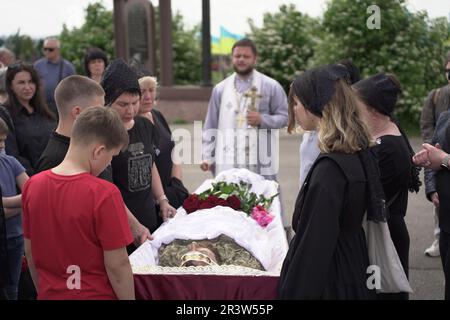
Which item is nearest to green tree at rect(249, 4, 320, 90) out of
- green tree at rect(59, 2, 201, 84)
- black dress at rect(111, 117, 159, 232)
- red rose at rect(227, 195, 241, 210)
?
green tree at rect(59, 2, 201, 84)

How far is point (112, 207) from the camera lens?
289cm

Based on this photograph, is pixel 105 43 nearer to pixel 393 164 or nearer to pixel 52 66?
pixel 52 66

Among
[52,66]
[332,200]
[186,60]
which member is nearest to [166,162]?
Result: [332,200]

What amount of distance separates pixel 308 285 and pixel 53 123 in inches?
126

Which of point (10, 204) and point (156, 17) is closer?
point (10, 204)

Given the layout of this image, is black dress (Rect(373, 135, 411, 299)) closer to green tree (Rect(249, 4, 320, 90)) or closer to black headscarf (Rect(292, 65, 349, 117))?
black headscarf (Rect(292, 65, 349, 117))

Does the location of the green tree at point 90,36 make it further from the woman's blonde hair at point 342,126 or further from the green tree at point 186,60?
the woman's blonde hair at point 342,126

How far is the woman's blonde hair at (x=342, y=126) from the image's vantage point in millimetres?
2980

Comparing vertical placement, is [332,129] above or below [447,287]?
above

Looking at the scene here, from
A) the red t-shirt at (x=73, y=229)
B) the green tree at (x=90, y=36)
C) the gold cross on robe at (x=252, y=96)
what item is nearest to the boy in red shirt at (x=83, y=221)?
the red t-shirt at (x=73, y=229)

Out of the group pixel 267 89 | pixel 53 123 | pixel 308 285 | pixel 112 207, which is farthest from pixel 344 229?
pixel 267 89

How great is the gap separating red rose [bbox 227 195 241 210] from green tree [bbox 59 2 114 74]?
16.0 meters

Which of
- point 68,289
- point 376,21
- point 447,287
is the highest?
point 376,21

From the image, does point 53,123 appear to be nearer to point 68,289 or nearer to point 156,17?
point 68,289
